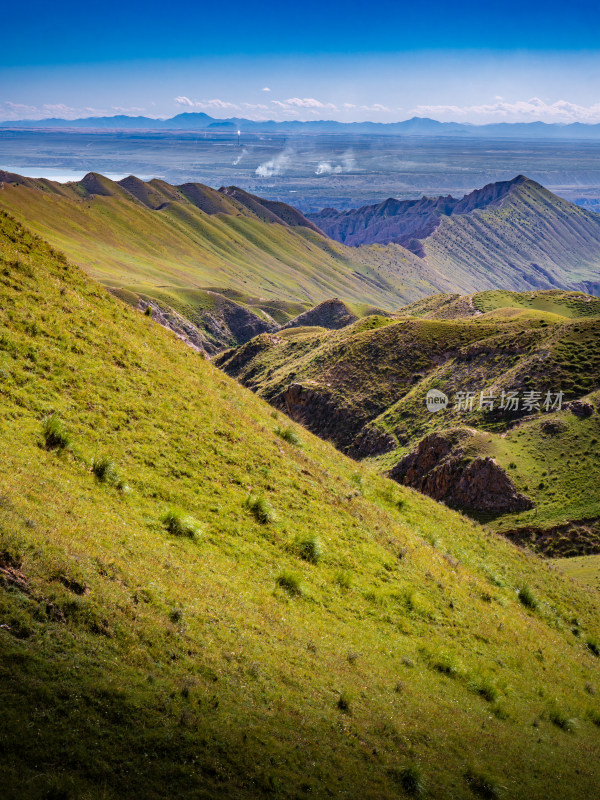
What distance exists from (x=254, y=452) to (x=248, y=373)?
4181 inches

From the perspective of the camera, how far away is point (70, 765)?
26.3 ft

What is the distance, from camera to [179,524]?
16.2 metres

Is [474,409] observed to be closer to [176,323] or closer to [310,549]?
[310,549]

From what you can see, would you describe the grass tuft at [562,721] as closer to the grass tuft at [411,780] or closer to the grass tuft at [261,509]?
the grass tuft at [411,780]

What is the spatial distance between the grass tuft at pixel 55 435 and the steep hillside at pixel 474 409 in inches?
1815

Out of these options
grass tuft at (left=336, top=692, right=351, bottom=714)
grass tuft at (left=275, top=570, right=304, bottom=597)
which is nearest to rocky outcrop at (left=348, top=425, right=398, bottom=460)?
grass tuft at (left=275, top=570, right=304, bottom=597)

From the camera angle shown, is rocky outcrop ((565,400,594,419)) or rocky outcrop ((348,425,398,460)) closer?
rocky outcrop ((565,400,594,419))

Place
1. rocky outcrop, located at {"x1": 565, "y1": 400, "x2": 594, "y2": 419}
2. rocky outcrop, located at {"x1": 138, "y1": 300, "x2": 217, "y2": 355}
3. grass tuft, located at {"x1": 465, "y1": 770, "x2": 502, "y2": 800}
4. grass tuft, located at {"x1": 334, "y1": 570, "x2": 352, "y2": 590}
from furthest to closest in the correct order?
rocky outcrop, located at {"x1": 138, "y1": 300, "x2": 217, "y2": 355} → rocky outcrop, located at {"x1": 565, "y1": 400, "x2": 594, "y2": 419} → grass tuft, located at {"x1": 334, "y1": 570, "x2": 352, "y2": 590} → grass tuft, located at {"x1": 465, "y1": 770, "x2": 502, "y2": 800}

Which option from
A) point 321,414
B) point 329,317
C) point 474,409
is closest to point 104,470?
point 474,409

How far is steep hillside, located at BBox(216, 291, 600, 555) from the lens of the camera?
2194 inches

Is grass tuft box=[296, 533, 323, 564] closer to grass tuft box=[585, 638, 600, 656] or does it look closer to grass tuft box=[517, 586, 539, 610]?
grass tuft box=[517, 586, 539, 610]

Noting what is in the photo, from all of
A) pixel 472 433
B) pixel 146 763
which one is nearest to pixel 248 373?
pixel 472 433

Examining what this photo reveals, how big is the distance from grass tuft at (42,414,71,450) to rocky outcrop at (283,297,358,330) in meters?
176

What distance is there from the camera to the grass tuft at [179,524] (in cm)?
1612
